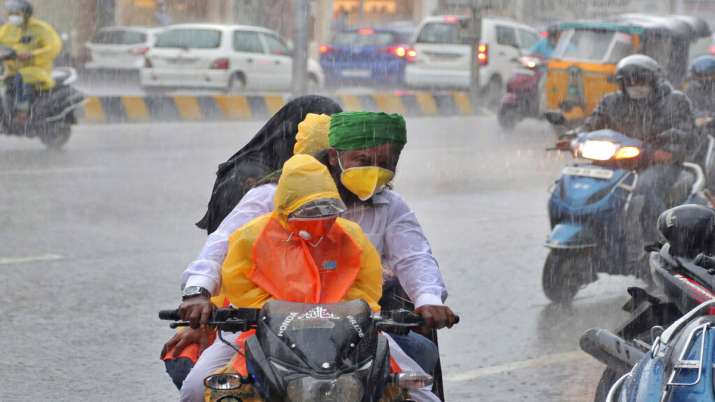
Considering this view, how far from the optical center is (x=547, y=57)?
2233 centimetres

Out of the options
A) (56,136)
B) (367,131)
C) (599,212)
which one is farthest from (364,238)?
(56,136)

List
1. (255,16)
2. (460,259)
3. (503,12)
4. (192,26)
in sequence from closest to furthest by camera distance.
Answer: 1. (460,259)
2. (192,26)
3. (255,16)
4. (503,12)

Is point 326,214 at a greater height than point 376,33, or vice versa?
point 326,214

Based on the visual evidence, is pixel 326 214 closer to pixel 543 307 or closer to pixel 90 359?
pixel 90 359

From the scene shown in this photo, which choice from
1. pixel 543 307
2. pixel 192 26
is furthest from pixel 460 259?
pixel 192 26

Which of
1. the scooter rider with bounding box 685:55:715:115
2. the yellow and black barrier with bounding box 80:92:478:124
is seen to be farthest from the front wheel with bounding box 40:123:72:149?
the scooter rider with bounding box 685:55:715:115

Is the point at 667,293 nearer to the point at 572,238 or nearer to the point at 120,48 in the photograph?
the point at 572,238

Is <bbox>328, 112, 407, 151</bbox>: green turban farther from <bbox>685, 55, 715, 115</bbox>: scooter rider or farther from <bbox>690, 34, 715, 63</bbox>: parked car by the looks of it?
<bbox>690, 34, 715, 63</bbox>: parked car

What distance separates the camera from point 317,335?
3631 mm

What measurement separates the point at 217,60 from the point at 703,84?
48.9ft

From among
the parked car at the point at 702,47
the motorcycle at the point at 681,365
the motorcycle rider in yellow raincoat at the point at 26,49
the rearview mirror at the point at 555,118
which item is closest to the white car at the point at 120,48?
the parked car at the point at 702,47

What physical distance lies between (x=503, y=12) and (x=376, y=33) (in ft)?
49.9

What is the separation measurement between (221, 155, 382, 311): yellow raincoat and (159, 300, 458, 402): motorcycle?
0.48 ft

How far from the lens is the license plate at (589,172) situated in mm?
8555
